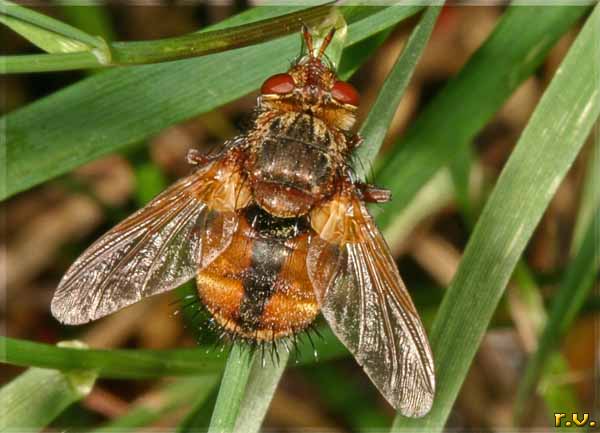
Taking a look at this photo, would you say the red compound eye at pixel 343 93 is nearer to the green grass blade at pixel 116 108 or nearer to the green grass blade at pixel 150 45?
the green grass blade at pixel 116 108

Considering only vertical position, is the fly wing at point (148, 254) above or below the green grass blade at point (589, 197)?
above

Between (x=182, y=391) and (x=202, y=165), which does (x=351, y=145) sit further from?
(x=182, y=391)

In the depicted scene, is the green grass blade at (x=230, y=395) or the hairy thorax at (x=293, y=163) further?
the hairy thorax at (x=293, y=163)

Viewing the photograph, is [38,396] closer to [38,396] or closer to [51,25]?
[38,396]

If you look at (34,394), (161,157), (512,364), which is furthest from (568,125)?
(161,157)

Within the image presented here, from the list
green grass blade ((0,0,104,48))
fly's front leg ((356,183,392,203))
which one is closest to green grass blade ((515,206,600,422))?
fly's front leg ((356,183,392,203))

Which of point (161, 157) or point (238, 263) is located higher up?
point (238, 263)

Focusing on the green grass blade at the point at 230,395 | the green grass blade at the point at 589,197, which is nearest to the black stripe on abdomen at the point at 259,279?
the green grass blade at the point at 230,395
